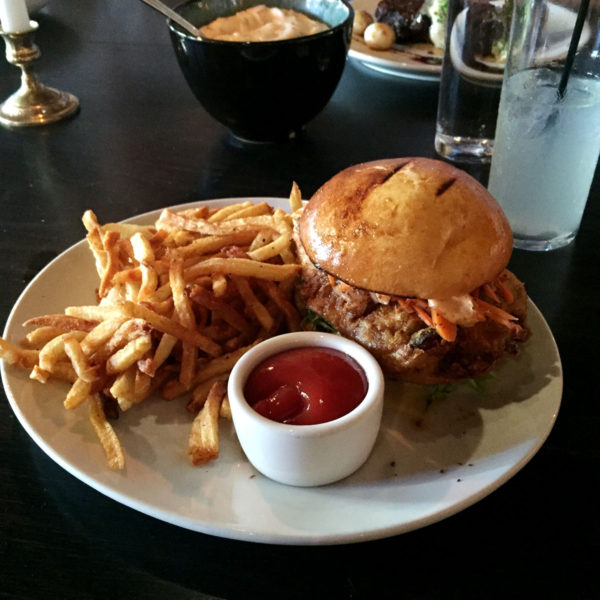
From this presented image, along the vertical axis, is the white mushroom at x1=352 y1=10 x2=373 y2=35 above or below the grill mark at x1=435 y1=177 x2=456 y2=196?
below

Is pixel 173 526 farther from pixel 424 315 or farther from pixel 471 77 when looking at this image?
pixel 471 77

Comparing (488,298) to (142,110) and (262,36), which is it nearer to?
(262,36)

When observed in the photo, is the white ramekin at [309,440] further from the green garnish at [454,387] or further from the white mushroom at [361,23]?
the white mushroom at [361,23]

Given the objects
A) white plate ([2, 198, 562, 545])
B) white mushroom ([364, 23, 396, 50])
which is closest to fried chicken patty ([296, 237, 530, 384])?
white plate ([2, 198, 562, 545])

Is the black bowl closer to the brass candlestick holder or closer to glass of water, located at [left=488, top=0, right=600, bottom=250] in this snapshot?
glass of water, located at [left=488, top=0, right=600, bottom=250]

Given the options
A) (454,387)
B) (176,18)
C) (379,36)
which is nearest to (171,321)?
(454,387)

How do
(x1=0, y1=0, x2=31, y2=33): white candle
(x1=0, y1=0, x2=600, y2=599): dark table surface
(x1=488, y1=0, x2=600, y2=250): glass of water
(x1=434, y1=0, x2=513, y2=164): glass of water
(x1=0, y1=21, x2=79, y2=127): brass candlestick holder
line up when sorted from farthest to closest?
1. (x1=0, y1=21, x2=79, y2=127): brass candlestick holder
2. (x1=0, y1=0, x2=31, y2=33): white candle
3. (x1=434, y1=0, x2=513, y2=164): glass of water
4. (x1=488, y1=0, x2=600, y2=250): glass of water
5. (x1=0, y1=0, x2=600, y2=599): dark table surface

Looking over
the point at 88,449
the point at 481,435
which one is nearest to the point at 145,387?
the point at 88,449
